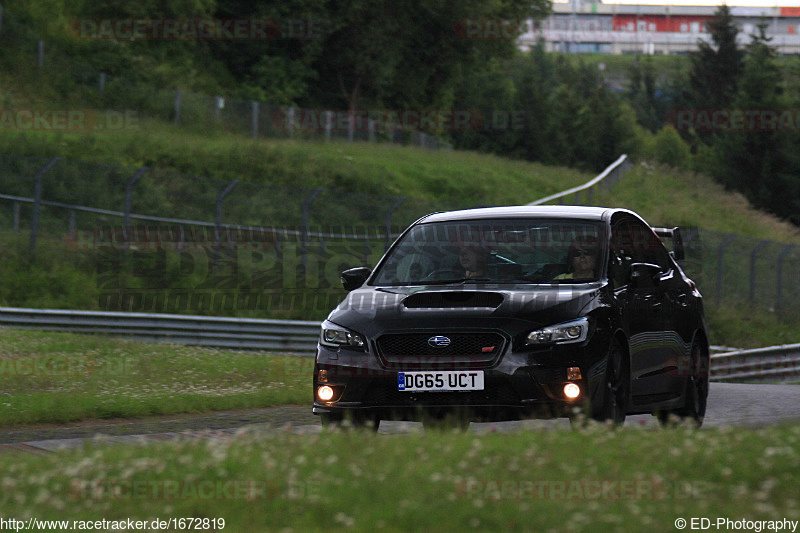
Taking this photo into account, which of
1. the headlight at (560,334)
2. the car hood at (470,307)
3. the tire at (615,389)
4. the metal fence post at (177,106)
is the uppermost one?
the metal fence post at (177,106)

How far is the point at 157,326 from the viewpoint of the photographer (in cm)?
2022

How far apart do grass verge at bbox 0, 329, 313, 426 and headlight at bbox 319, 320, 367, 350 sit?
4.01 meters

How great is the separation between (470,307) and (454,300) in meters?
0.18

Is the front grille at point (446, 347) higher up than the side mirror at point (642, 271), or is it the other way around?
the side mirror at point (642, 271)

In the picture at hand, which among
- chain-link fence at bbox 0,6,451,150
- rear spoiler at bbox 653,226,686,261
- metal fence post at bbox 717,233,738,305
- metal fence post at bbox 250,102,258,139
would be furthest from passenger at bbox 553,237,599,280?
metal fence post at bbox 250,102,258,139

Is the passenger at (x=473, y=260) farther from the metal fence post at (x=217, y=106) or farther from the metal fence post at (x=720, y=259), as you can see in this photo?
the metal fence post at (x=217, y=106)

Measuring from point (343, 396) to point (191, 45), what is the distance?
154 ft

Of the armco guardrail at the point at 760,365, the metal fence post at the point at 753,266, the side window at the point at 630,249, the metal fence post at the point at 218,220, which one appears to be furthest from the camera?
A: the metal fence post at the point at 753,266

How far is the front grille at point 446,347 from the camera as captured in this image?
8.04 m

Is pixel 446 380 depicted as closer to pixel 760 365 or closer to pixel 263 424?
pixel 263 424

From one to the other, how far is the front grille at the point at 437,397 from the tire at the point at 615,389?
608 millimetres

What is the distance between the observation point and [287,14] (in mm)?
55375

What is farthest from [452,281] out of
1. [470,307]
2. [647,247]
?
[647,247]

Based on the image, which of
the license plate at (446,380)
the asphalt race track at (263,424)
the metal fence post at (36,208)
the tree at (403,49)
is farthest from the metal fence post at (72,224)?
the tree at (403,49)
